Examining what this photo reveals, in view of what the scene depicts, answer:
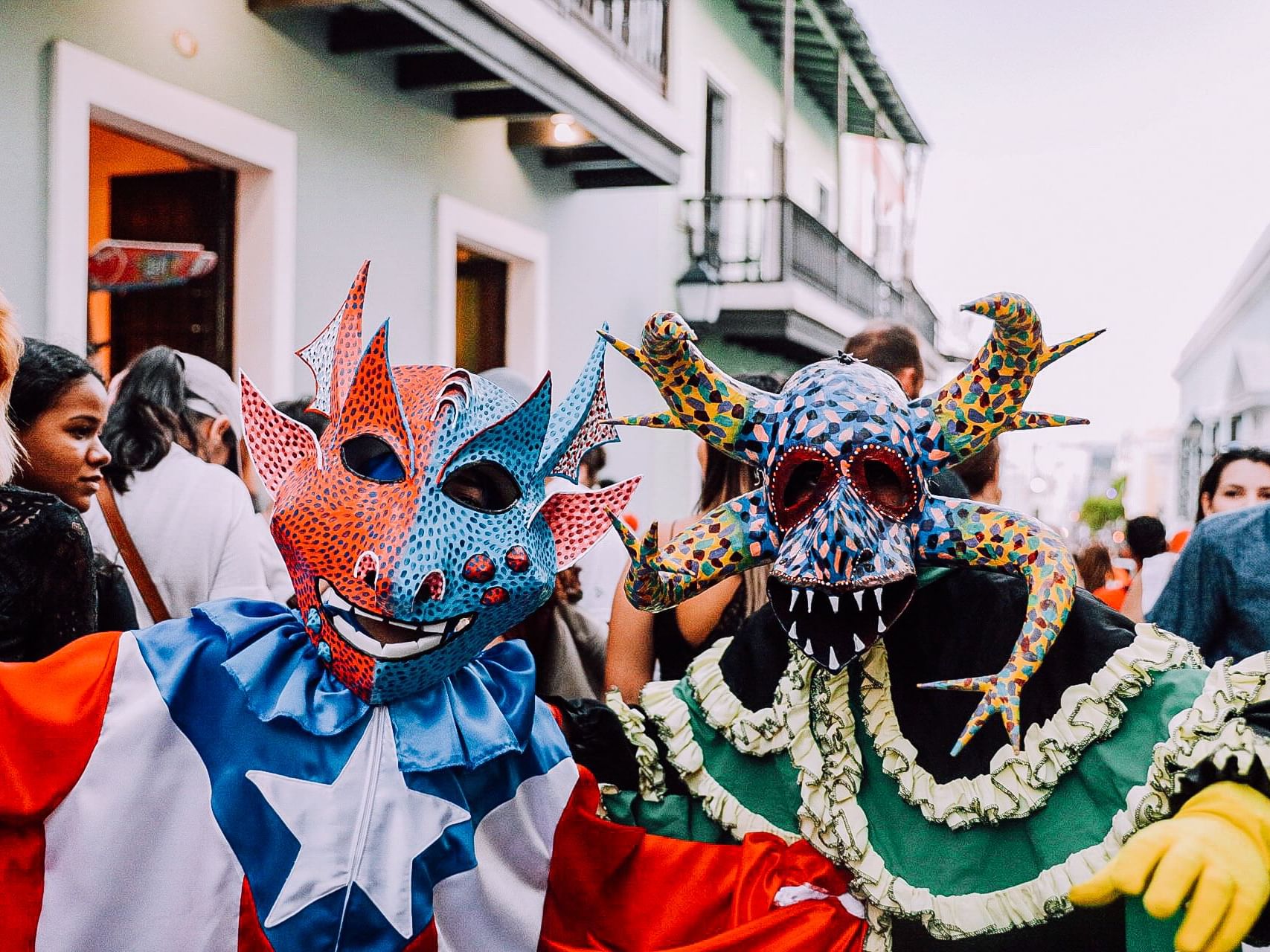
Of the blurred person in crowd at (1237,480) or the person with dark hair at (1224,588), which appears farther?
the blurred person in crowd at (1237,480)

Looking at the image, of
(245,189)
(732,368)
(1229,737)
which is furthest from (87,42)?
(732,368)

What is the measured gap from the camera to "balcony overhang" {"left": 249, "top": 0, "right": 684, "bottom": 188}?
509 cm

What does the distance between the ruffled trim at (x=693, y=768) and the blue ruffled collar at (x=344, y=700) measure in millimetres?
212

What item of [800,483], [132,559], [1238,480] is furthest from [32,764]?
[1238,480]

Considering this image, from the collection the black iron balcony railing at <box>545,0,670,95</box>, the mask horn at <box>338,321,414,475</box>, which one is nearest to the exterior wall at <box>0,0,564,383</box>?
the black iron balcony railing at <box>545,0,670,95</box>

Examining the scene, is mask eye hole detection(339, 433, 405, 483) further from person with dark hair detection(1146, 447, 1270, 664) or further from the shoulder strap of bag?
person with dark hair detection(1146, 447, 1270, 664)

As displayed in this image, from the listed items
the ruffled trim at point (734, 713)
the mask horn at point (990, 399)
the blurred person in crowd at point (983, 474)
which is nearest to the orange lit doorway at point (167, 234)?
the blurred person in crowd at point (983, 474)

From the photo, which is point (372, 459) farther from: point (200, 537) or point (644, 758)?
point (200, 537)

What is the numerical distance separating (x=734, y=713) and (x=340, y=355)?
2.57 feet

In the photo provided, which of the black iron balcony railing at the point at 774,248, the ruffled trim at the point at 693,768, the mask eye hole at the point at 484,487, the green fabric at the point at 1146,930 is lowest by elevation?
the green fabric at the point at 1146,930

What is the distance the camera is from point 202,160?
479cm

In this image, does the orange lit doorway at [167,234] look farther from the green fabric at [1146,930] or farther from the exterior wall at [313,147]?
the green fabric at [1146,930]

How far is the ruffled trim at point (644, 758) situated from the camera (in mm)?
1828

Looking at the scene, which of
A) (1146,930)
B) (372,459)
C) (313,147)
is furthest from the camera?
(313,147)
